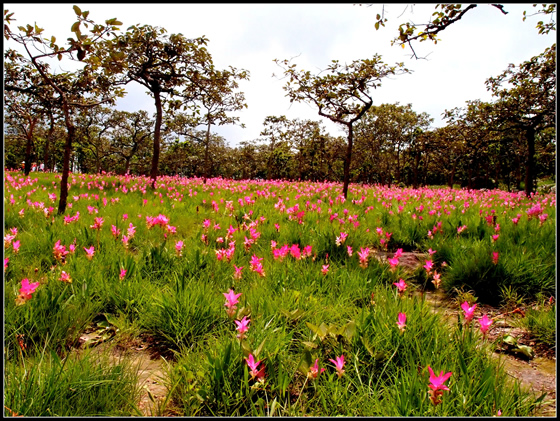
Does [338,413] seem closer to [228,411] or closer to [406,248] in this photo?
[228,411]

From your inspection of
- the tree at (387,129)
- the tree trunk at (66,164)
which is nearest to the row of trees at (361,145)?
the tree at (387,129)

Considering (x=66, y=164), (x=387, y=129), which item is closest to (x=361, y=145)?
(x=387, y=129)

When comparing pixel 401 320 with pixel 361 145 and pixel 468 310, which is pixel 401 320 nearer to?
pixel 468 310

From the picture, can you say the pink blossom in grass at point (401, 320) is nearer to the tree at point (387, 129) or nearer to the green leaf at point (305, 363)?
the green leaf at point (305, 363)

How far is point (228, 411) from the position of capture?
1.50 m

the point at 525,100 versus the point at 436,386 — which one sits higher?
the point at 525,100

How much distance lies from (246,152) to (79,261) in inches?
2352

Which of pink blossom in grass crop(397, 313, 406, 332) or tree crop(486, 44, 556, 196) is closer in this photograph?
pink blossom in grass crop(397, 313, 406, 332)

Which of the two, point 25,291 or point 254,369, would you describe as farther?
point 25,291

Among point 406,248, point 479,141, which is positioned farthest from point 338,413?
point 479,141

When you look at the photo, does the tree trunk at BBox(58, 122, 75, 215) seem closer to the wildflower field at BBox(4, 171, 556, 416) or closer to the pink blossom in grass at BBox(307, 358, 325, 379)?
the wildflower field at BBox(4, 171, 556, 416)

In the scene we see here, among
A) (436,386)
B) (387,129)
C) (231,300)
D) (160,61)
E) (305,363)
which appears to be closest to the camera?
(436,386)

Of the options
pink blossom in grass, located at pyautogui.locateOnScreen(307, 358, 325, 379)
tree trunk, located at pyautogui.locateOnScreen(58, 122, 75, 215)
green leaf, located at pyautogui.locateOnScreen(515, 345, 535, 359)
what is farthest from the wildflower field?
tree trunk, located at pyautogui.locateOnScreen(58, 122, 75, 215)

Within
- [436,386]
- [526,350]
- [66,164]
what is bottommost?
[526,350]
